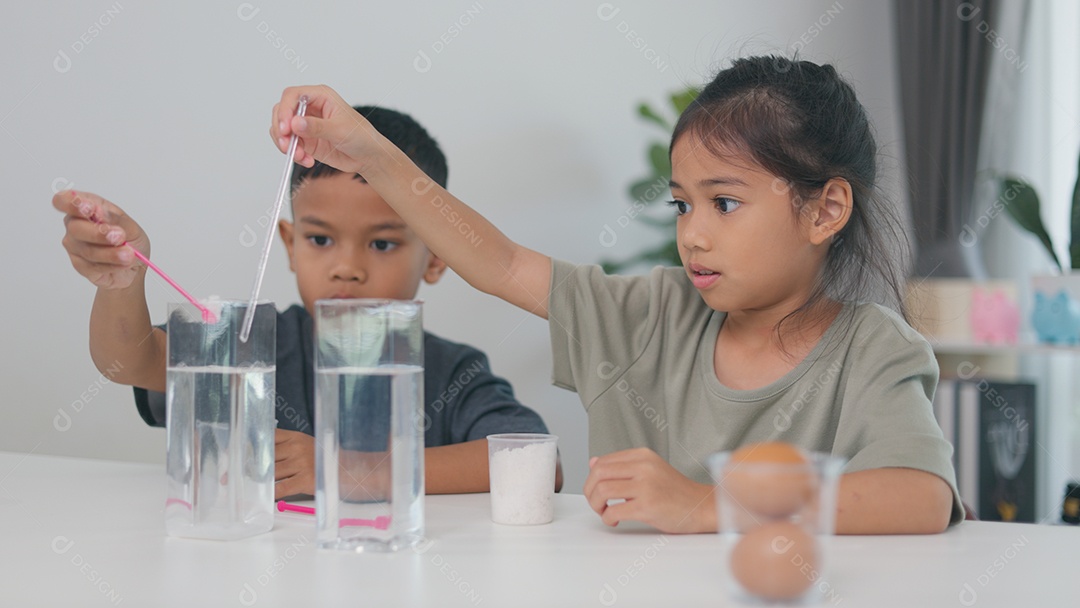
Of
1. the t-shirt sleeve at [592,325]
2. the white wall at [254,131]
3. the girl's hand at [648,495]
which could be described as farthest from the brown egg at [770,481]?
the white wall at [254,131]

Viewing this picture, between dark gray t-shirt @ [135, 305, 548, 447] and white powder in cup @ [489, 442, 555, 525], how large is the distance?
0.41 m

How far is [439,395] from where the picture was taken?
1.46 metres

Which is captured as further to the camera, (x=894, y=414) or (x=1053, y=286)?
(x=1053, y=286)

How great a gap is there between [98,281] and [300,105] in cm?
34

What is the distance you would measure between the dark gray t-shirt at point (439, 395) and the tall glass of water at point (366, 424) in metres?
0.56

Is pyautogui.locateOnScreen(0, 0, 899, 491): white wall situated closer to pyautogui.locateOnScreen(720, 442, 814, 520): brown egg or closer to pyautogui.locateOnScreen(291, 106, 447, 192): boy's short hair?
pyautogui.locateOnScreen(291, 106, 447, 192): boy's short hair

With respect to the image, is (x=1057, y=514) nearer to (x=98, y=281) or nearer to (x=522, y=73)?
(x=522, y=73)

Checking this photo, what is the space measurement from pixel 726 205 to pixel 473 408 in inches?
19.1

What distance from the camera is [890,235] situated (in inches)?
50.0

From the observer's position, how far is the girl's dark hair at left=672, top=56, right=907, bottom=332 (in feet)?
3.72

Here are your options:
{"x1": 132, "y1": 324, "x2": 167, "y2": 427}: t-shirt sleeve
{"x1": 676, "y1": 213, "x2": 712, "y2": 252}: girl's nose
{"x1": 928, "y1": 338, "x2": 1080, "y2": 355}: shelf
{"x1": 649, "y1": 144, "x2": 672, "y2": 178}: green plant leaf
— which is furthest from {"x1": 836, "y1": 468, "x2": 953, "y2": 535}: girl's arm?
{"x1": 649, "y1": 144, "x2": 672, "y2": 178}: green plant leaf

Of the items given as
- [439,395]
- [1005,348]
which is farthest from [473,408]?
→ [1005,348]

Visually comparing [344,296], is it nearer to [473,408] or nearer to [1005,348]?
[473,408]

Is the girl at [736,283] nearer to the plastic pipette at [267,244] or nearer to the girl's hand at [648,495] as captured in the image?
the plastic pipette at [267,244]
